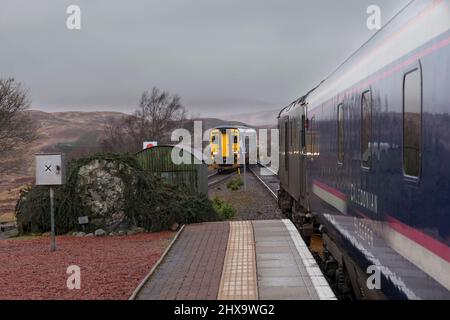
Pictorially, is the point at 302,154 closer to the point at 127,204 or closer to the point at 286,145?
the point at 286,145

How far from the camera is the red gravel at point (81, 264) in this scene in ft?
29.5

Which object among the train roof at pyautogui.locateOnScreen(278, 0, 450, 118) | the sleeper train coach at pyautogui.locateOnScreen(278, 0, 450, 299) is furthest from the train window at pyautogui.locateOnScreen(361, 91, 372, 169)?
the train roof at pyautogui.locateOnScreen(278, 0, 450, 118)

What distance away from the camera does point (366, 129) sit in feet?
21.2

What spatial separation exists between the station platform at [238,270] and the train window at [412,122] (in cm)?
340

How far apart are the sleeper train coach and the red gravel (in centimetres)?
344

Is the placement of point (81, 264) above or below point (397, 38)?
below

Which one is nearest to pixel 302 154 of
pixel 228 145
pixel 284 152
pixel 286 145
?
pixel 286 145

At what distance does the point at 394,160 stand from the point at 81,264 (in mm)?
7855

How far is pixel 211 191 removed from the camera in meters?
32.5

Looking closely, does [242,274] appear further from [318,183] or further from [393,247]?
[393,247]

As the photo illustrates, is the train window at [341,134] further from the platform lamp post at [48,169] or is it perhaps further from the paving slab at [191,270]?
the platform lamp post at [48,169]

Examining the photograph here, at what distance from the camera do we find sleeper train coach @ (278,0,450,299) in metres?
3.99
